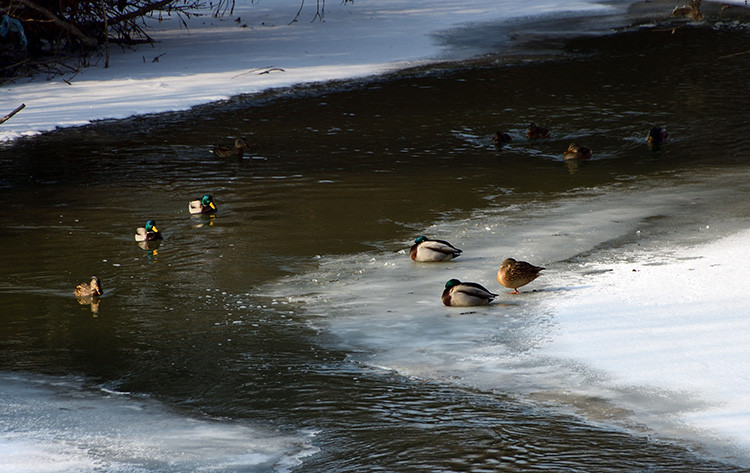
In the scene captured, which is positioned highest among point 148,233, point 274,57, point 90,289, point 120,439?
point 274,57

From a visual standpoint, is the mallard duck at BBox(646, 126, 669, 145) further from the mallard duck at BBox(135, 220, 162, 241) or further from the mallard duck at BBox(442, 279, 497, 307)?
the mallard duck at BBox(135, 220, 162, 241)

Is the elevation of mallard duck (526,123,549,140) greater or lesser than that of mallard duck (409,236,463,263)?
greater

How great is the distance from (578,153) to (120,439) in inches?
367

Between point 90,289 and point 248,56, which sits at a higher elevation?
point 248,56

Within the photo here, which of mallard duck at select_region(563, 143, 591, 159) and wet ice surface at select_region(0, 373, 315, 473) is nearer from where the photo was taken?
wet ice surface at select_region(0, 373, 315, 473)

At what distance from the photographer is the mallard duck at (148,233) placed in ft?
31.9

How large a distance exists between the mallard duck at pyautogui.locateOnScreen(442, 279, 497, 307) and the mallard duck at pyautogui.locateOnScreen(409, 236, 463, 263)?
1118 millimetres

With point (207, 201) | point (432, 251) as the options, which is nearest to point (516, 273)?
point (432, 251)

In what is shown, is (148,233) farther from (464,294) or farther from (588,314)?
(588,314)

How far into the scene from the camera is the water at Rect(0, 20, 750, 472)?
5332 mm

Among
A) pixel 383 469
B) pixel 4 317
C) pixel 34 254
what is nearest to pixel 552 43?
pixel 34 254

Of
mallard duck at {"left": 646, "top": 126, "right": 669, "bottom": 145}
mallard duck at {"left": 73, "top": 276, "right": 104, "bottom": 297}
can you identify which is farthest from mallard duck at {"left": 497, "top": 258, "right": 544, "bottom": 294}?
mallard duck at {"left": 646, "top": 126, "right": 669, "bottom": 145}

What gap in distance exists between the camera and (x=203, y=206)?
1079 centimetres

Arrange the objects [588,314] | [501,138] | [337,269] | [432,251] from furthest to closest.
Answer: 1. [501,138]
2. [337,269]
3. [432,251]
4. [588,314]
